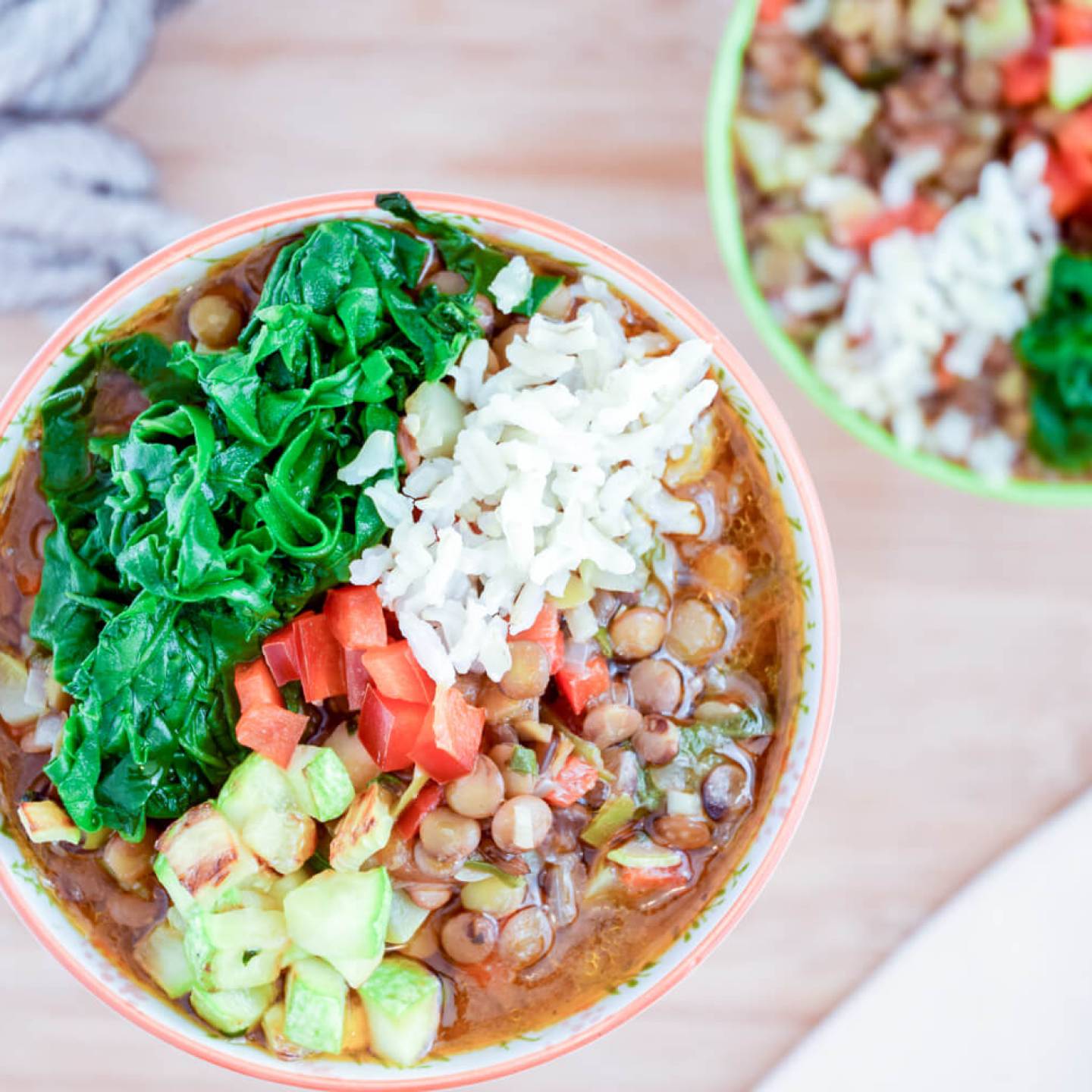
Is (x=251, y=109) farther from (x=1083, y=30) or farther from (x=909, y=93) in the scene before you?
(x=1083, y=30)

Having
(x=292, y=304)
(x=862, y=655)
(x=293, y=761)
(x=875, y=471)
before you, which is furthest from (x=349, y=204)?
(x=862, y=655)

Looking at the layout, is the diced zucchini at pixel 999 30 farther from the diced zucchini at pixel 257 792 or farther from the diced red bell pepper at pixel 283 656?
the diced zucchini at pixel 257 792

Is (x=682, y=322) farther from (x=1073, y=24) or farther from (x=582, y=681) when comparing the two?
(x=1073, y=24)

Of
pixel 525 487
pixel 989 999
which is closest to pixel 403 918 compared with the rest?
pixel 525 487

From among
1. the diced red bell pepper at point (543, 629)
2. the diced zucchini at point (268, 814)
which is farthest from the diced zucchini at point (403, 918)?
the diced red bell pepper at point (543, 629)

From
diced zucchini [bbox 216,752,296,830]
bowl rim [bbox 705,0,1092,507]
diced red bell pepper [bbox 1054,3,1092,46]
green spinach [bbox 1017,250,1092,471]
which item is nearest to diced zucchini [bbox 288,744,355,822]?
diced zucchini [bbox 216,752,296,830]

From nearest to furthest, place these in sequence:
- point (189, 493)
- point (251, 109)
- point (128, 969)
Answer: point (189, 493)
point (128, 969)
point (251, 109)
